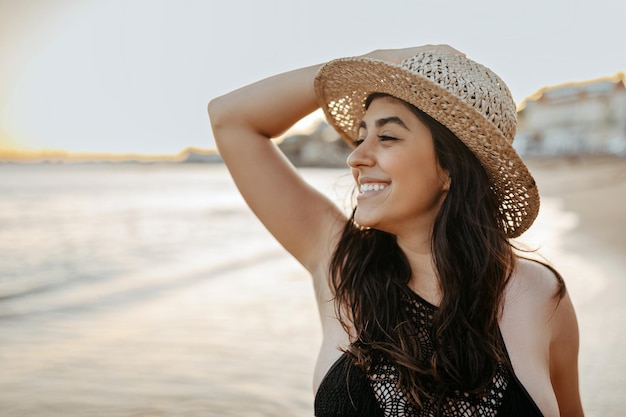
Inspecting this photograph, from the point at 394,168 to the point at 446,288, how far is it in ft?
1.36

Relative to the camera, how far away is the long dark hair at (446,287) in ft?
6.07

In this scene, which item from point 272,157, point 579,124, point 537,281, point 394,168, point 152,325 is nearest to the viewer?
point 394,168

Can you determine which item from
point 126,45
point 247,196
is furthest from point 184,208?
point 247,196

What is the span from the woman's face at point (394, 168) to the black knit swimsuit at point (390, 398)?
412mm

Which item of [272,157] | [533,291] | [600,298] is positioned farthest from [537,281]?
[600,298]

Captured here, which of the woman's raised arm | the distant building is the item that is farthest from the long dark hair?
the distant building

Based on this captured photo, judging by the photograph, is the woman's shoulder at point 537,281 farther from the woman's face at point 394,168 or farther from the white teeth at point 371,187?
the white teeth at point 371,187

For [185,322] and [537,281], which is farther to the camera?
[185,322]

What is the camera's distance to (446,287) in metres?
2.01

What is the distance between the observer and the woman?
6.05 ft

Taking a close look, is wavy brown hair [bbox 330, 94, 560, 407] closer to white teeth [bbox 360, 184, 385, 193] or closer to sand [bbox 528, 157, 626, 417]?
white teeth [bbox 360, 184, 385, 193]

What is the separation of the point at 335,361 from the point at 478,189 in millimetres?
713

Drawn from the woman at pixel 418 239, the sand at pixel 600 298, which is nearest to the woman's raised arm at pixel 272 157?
the woman at pixel 418 239

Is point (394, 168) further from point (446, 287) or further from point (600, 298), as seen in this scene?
point (600, 298)
